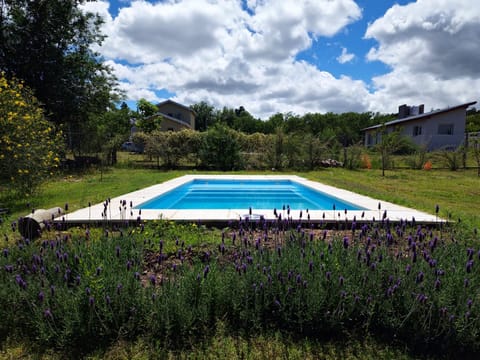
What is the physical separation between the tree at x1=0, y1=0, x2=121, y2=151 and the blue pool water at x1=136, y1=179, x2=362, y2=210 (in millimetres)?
8299

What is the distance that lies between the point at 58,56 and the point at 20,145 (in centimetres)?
1015

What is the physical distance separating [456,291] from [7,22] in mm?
18570

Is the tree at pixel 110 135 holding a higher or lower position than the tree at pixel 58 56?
lower

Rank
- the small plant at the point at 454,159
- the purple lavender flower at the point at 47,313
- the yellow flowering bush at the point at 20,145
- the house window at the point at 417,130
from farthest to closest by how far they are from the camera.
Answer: the house window at the point at 417,130, the small plant at the point at 454,159, the yellow flowering bush at the point at 20,145, the purple lavender flower at the point at 47,313

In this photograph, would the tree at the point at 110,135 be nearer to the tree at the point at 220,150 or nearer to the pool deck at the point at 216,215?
the tree at the point at 220,150

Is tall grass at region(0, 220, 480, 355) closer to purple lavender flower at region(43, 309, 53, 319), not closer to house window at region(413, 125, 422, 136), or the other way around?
purple lavender flower at region(43, 309, 53, 319)

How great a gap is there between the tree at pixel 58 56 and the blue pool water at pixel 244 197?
8299 millimetres

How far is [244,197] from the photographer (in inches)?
337

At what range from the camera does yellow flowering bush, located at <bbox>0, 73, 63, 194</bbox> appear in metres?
5.90

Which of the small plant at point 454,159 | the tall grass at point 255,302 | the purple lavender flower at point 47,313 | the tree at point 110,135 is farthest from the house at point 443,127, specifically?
the purple lavender flower at point 47,313

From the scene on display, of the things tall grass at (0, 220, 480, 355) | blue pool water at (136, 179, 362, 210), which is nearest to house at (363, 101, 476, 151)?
blue pool water at (136, 179, 362, 210)

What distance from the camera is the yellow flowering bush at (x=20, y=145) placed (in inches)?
232

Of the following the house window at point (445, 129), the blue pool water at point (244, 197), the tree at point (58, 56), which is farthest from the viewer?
the house window at point (445, 129)

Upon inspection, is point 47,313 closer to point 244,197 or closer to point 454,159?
point 244,197
